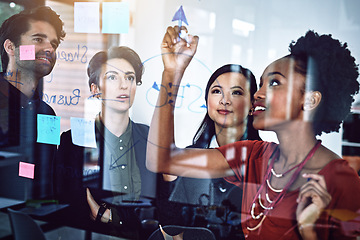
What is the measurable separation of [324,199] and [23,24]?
2089mm

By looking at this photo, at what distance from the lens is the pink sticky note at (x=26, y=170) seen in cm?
241

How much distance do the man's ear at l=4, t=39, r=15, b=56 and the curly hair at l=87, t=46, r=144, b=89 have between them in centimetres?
66

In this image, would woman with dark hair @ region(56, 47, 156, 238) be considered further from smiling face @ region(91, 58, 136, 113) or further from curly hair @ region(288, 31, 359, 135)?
curly hair @ region(288, 31, 359, 135)

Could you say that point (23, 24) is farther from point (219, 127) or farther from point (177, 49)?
point (219, 127)

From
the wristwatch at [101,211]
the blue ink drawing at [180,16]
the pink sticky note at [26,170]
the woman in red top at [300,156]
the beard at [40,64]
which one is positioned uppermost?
the blue ink drawing at [180,16]

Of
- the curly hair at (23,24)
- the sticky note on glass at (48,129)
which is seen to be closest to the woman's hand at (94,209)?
the sticky note on glass at (48,129)

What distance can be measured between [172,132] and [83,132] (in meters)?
0.62

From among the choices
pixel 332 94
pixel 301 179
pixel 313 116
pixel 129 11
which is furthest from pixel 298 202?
pixel 129 11

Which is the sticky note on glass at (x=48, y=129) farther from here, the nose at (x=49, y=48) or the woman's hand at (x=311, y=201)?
the woman's hand at (x=311, y=201)

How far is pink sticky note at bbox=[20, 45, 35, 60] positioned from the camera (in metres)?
2.32

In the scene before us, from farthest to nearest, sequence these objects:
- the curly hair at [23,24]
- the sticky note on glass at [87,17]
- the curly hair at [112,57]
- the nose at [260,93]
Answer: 1. the curly hair at [23,24]
2. the sticky note on glass at [87,17]
3. the curly hair at [112,57]
4. the nose at [260,93]

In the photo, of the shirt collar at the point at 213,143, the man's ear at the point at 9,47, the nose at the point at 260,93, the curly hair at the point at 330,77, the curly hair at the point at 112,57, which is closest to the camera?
the curly hair at the point at 330,77

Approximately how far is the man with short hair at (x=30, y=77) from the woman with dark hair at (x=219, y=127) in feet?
3.22

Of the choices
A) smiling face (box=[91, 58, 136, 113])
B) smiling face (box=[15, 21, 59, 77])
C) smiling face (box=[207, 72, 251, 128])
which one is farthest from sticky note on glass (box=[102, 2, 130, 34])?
smiling face (box=[207, 72, 251, 128])
